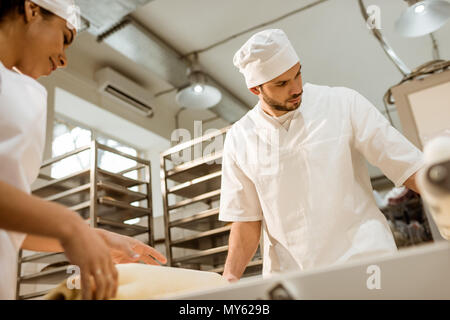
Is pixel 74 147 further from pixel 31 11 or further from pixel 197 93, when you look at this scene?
pixel 31 11

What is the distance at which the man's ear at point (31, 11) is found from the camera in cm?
91

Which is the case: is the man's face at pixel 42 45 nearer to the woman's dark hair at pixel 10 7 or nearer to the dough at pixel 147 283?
the woman's dark hair at pixel 10 7

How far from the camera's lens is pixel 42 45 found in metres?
0.93

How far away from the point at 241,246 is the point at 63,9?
1.08 m

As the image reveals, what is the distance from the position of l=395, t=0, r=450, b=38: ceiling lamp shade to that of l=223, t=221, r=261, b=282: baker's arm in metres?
2.07

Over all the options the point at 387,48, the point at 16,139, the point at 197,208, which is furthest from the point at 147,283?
the point at 387,48

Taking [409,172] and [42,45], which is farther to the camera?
[409,172]

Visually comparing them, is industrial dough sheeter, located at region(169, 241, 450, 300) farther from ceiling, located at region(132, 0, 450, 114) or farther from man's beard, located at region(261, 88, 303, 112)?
ceiling, located at region(132, 0, 450, 114)

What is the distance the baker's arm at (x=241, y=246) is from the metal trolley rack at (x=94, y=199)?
1.27 m

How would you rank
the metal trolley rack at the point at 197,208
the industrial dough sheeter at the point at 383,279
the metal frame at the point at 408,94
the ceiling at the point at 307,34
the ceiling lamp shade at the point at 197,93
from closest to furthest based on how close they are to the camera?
1. the industrial dough sheeter at the point at 383,279
2. the metal frame at the point at 408,94
3. the metal trolley rack at the point at 197,208
4. the ceiling at the point at 307,34
5. the ceiling lamp shade at the point at 197,93

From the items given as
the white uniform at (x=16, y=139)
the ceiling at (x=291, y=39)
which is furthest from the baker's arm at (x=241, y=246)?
the ceiling at (x=291, y=39)

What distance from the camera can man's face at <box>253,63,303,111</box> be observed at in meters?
1.74
